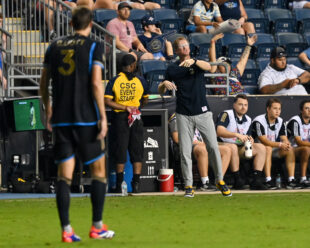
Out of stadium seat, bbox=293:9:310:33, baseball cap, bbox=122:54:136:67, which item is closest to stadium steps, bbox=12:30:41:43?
baseball cap, bbox=122:54:136:67

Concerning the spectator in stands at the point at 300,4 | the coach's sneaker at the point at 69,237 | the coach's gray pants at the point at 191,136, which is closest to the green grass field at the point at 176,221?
the coach's sneaker at the point at 69,237

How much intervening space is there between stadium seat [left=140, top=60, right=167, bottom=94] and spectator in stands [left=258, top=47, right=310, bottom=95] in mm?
1832

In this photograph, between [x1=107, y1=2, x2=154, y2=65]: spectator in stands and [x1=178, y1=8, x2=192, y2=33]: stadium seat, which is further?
[x1=178, y1=8, x2=192, y2=33]: stadium seat

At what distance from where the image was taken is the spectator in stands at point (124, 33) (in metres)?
16.9

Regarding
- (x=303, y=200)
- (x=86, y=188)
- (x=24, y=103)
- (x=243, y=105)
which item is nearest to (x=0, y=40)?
(x=24, y=103)

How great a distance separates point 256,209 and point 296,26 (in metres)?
11.1

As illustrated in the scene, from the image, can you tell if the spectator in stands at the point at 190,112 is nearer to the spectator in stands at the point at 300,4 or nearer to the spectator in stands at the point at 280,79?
the spectator in stands at the point at 280,79

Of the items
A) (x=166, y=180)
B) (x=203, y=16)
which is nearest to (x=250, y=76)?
(x=203, y=16)

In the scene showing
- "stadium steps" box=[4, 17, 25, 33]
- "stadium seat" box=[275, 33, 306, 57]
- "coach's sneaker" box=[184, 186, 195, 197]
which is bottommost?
"coach's sneaker" box=[184, 186, 195, 197]

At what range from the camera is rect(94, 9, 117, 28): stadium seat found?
18219 mm

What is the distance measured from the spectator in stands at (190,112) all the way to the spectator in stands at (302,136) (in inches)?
112

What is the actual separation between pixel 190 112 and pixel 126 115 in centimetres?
191

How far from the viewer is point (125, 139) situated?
1411 centimetres

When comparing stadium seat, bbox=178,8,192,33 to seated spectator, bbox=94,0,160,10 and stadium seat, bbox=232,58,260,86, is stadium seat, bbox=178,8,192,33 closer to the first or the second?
seated spectator, bbox=94,0,160,10
